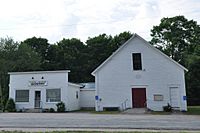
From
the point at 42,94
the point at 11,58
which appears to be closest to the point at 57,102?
the point at 42,94

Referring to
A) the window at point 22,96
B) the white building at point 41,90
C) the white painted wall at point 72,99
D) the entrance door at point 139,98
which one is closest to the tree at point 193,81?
the entrance door at point 139,98

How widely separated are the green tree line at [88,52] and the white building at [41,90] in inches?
410

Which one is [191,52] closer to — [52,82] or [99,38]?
[99,38]

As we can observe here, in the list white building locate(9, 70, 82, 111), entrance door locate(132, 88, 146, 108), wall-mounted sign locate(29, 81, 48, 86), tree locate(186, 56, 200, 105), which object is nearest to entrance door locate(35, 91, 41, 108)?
white building locate(9, 70, 82, 111)

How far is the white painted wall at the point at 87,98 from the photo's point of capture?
1484 inches

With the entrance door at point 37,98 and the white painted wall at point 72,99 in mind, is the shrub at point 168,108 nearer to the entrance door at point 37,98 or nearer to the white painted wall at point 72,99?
the white painted wall at point 72,99

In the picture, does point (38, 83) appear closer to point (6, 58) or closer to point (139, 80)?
point (139, 80)

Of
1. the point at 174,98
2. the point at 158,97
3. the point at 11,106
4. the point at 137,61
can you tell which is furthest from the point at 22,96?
the point at 174,98

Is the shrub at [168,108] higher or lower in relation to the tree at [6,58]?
lower

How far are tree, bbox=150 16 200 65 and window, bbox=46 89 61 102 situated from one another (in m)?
26.6

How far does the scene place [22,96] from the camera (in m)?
32.5

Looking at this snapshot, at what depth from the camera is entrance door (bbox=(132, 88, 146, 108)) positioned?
98.3 feet

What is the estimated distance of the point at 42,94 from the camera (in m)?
32.1

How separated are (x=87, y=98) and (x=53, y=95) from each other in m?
6.99
